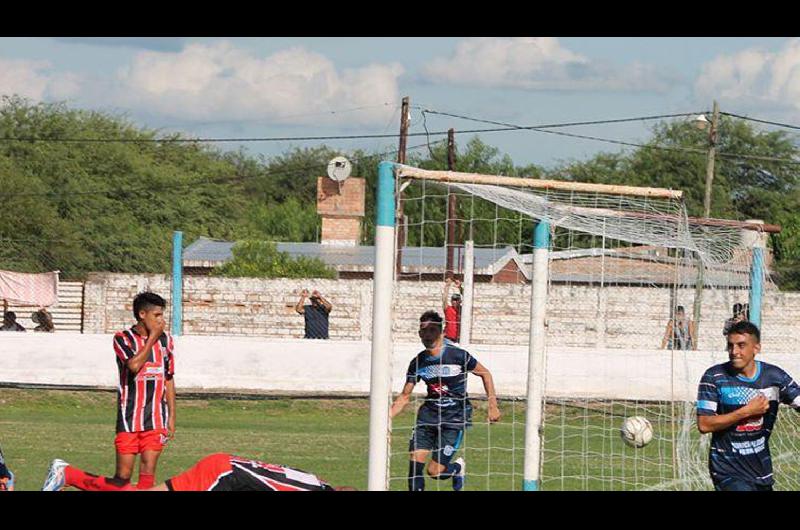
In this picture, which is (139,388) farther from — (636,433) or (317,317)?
(317,317)

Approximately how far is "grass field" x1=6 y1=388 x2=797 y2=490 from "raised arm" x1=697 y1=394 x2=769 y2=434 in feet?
10.6

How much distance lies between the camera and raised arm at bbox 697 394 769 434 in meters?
7.41

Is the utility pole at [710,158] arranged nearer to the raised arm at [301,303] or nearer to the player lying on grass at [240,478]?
the raised arm at [301,303]

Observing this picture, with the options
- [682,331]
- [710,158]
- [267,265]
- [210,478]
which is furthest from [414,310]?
[710,158]

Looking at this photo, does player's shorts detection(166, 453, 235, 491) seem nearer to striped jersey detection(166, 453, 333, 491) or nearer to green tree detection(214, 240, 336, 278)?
striped jersey detection(166, 453, 333, 491)

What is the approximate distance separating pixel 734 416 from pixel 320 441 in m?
7.69

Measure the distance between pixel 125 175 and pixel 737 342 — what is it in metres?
46.9

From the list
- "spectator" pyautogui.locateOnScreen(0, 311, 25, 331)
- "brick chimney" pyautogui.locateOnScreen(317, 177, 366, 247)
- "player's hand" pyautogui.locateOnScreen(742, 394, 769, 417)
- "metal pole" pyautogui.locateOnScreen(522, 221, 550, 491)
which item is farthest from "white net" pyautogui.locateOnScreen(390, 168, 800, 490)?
"brick chimney" pyautogui.locateOnScreen(317, 177, 366, 247)

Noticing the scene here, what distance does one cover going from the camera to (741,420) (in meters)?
7.49

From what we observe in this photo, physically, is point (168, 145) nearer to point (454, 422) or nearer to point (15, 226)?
point (15, 226)

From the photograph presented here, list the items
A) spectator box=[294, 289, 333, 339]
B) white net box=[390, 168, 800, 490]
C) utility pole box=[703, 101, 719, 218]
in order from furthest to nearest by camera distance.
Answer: utility pole box=[703, 101, 719, 218] → spectator box=[294, 289, 333, 339] → white net box=[390, 168, 800, 490]

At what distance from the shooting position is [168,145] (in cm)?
6222

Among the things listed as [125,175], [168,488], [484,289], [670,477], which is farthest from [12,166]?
[168,488]

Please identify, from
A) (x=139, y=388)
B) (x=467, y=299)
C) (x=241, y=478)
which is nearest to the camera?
(x=241, y=478)
